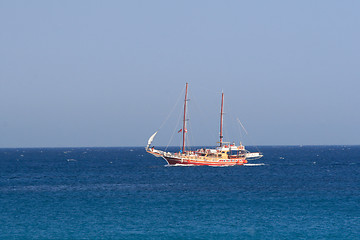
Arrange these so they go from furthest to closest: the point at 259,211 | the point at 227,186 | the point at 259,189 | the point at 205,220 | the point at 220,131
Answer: the point at 220,131, the point at 227,186, the point at 259,189, the point at 259,211, the point at 205,220

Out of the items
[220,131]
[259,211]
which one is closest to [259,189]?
[259,211]

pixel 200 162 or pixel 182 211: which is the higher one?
pixel 200 162

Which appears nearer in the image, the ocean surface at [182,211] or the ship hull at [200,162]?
the ocean surface at [182,211]

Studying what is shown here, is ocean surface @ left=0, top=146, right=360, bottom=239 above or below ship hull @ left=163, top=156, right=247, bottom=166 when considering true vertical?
below

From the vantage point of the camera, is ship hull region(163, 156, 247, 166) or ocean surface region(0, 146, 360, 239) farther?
ship hull region(163, 156, 247, 166)

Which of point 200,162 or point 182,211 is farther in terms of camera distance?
point 200,162

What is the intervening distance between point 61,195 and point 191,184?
25411 mm

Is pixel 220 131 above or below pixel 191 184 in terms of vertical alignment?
above

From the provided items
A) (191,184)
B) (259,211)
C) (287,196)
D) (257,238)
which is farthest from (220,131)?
(257,238)

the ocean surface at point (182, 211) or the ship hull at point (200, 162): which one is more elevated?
the ship hull at point (200, 162)

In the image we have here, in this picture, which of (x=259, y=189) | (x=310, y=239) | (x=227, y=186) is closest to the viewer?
(x=310, y=239)

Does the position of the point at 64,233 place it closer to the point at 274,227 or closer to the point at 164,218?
the point at 164,218

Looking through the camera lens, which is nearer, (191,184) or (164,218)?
(164,218)

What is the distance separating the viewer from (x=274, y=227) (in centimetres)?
5194
